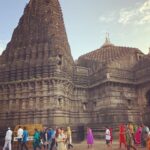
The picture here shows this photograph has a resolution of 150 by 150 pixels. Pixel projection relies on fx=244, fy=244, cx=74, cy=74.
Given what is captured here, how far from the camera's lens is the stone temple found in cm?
2319

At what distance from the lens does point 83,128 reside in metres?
23.9

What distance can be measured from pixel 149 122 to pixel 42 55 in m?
12.4

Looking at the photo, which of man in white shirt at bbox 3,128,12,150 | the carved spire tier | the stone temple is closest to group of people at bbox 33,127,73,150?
man in white shirt at bbox 3,128,12,150

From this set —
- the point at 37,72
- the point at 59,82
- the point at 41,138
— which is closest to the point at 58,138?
the point at 41,138

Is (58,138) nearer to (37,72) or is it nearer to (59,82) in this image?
(59,82)

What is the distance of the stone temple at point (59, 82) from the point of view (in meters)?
23.2

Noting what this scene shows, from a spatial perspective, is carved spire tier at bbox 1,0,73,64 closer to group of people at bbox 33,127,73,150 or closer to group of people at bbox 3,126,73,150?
group of people at bbox 33,127,73,150

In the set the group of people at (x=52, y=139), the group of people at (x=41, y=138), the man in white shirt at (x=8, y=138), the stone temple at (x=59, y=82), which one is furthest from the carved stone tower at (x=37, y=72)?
the man in white shirt at (x=8, y=138)

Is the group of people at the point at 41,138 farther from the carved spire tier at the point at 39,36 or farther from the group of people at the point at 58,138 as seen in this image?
the carved spire tier at the point at 39,36

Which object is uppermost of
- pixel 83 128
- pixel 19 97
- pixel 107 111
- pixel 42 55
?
pixel 42 55

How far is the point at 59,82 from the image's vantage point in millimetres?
23422

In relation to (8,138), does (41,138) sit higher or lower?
lower

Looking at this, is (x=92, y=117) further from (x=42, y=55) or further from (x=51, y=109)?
(x=42, y=55)

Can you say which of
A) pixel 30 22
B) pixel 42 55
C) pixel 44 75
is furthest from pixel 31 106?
pixel 30 22
